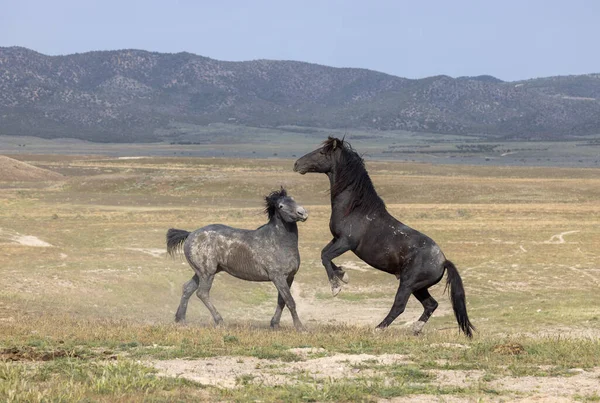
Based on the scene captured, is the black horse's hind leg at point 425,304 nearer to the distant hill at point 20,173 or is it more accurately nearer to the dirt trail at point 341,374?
the dirt trail at point 341,374

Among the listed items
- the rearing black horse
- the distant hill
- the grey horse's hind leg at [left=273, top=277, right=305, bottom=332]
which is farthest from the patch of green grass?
the distant hill

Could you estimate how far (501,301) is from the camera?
24031mm

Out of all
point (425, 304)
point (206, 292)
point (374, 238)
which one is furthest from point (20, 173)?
point (374, 238)

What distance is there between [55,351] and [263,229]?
16.2 feet

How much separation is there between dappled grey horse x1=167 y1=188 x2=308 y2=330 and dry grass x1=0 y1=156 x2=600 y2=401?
909mm

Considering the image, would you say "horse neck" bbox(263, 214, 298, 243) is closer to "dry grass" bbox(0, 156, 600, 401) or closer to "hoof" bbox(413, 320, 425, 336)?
"dry grass" bbox(0, 156, 600, 401)

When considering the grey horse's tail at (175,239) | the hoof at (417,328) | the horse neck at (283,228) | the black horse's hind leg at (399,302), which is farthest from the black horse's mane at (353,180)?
the grey horse's tail at (175,239)

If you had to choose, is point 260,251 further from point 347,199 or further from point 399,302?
point 399,302

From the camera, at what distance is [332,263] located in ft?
46.2

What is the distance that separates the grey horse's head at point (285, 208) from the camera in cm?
1488

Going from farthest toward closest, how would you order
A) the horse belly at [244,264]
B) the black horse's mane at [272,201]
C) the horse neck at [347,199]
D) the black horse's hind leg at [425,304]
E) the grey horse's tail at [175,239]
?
the grey horse's tail at [175,239] < the black horse's mane at [272,201] < the horse belly at [244,264] < the black horse's hind leg at [425,304] < the horse neck at [347,199]

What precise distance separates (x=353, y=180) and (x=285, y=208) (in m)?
1.30

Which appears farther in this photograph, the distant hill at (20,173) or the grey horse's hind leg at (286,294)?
the distant hill at (20,173)

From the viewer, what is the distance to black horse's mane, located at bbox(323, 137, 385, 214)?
47.9ft
